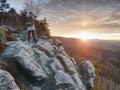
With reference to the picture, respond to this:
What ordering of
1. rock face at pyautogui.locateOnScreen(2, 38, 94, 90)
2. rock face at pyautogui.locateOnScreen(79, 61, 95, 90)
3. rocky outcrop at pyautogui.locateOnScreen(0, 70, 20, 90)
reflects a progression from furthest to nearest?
rock face at pyautogui.locateOnScreen(79, 61, 95, 90) < rock face at pyautogui.locateOnScreen(2, 38, 94, 90) < rocky outcrop at pyautogui.locateOnScreen(0, 70, 20, 90)

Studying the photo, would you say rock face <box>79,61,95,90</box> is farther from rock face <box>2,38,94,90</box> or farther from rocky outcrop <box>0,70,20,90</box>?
rocky outcrop <box>0,70,20,90</box>

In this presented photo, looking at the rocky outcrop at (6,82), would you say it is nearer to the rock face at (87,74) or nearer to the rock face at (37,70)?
the rock face at (37,70)

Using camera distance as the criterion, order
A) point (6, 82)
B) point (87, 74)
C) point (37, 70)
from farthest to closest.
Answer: point (87, 74) → point (37, 70) → point (6, 82)

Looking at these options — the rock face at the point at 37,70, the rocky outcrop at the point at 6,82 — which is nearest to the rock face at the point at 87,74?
the rock face at the point at 37,70

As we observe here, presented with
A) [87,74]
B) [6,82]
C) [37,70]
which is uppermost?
[6,82]

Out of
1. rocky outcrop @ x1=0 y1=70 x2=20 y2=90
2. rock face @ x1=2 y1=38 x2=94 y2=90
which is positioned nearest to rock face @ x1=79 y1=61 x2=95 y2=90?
rock face @ x1=2 y1=38 x2=94 y2=90

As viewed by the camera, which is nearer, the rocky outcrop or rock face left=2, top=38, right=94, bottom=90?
the rocky outcrop

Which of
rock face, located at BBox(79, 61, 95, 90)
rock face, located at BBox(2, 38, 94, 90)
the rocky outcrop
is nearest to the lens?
the rocky outcrop

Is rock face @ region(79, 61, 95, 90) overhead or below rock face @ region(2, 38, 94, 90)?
below

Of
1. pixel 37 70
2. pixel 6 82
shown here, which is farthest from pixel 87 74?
pixel 6 82

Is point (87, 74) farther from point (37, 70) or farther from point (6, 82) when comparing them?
point (6, 82)

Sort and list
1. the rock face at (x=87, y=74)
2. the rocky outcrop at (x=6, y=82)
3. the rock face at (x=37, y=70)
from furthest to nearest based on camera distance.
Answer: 1. the rock face at (x=87, y=74)
2. the rock face at (x=37, y=70)
3. the rocky outcrop at (x=6, y=82)

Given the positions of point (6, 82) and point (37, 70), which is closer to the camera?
point (6, 82)

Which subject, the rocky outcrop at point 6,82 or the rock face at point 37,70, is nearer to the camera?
the rocky outcrop at point 6,82
